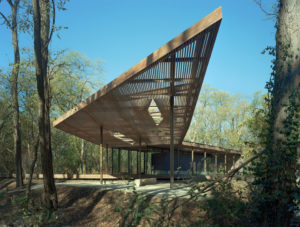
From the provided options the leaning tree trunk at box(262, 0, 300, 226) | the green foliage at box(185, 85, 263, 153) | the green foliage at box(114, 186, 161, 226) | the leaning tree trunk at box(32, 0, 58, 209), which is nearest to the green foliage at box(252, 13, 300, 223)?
the leaning tree trunk at box(262, 0, 300, 226)

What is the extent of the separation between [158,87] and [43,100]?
12.4 feet

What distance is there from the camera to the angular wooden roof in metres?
6.70

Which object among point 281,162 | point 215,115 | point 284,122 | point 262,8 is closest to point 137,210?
point 281,162

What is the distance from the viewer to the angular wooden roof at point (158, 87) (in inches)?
264

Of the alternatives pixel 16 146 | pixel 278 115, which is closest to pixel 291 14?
pixel 278 115

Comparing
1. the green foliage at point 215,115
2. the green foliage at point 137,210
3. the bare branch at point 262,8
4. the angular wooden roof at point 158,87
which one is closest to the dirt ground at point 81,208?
the angular wooden roof at point 158,87

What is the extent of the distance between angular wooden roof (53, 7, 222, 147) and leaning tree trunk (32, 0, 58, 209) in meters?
1.46

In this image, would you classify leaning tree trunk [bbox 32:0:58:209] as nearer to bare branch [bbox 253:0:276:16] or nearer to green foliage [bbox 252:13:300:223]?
bare branch [bbox 253:0:276:16]

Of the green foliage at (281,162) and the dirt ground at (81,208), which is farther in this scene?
the dirt ground at (81,208)

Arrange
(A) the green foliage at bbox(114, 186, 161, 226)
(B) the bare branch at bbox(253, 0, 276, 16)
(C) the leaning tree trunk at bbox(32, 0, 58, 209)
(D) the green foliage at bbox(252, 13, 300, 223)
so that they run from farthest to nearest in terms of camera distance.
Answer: (C) the leaning tree trunk at bbox(32, 0, 58, 209)
(B) the bare branch at bbox(253, 0, 276, 16)
(D) the green foliage at bbox(252, 13, 300, 223)
(A) the green foliage at bbox(114, 186, 161, 226)

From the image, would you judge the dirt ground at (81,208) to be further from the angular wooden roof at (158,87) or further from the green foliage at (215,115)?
the green foliage at (215,115)

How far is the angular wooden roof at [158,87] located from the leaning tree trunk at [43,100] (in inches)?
57.6

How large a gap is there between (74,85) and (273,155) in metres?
22.9

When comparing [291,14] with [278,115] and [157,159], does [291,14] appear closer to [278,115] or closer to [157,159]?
[278,115]
